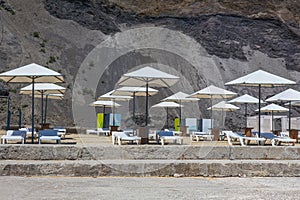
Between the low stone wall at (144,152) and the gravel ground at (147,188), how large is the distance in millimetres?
917

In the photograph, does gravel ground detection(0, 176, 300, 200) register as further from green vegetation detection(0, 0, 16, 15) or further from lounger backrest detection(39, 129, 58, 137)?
green vegetation detection(0, 0, 16, 15)

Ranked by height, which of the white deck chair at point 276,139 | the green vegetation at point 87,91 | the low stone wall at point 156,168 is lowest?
the low stone wall at point 156,168

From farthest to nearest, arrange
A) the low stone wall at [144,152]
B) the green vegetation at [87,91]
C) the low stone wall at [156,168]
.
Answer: the green vegetation at [87,91], the low stone wall at [144,152], the low stone wall at [156,168]

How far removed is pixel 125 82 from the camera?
47.2ft

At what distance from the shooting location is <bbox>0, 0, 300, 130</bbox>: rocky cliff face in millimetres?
31906

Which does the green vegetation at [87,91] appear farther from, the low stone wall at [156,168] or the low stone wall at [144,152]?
the low stone wall at [156,168]

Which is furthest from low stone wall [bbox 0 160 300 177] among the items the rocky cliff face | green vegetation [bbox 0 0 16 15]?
green vegetation [bbox 0 0 16 15]

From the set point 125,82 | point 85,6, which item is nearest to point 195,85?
point 85,6

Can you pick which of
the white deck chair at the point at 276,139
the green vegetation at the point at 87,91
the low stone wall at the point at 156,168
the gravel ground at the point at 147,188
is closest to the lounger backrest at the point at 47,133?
the low stone wall at the point at 156,168

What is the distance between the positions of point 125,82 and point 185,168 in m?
4.96

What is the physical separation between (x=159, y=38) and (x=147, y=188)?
31.3 meters

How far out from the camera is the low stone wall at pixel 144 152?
10219 mm

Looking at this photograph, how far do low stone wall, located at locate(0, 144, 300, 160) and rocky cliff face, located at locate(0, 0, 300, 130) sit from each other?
17.6 m

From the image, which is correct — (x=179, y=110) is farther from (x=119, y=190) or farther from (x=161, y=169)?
(x=119, y=190)
